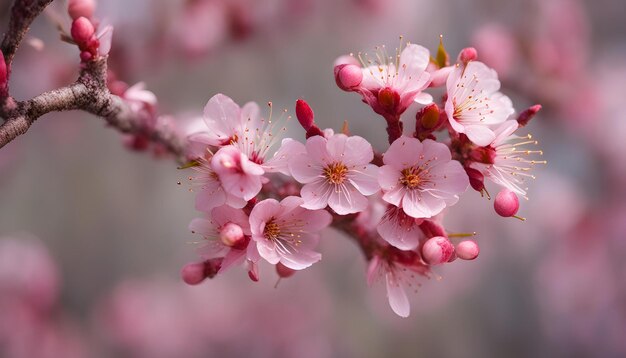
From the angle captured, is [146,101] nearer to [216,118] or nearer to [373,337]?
[216,118]

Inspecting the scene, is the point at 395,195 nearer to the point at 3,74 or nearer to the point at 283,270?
the point at 283,270

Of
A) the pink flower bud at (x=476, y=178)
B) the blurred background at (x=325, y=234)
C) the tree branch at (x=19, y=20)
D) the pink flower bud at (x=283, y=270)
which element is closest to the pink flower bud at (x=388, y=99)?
the pink flower bud at (x=476, y=178)

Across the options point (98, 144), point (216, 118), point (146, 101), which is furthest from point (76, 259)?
point (216, 118)

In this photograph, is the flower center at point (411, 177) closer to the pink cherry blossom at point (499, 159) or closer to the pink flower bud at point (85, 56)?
the pink cherry blossom at point (499, 159)

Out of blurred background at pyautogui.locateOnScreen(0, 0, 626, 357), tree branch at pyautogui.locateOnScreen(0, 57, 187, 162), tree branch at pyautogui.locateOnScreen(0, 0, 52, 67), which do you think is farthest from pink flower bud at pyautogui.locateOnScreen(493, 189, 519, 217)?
blurred background at pyautogui.locateOnScreen(0, 0, 626, 357)

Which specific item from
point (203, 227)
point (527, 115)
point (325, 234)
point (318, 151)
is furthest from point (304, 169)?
point (325, 234)

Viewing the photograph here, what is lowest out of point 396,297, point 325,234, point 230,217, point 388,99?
point 325,234

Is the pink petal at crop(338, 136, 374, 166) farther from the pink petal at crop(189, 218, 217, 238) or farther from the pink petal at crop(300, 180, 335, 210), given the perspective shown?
the pink petal at crop(189, 218, 217, 238)
